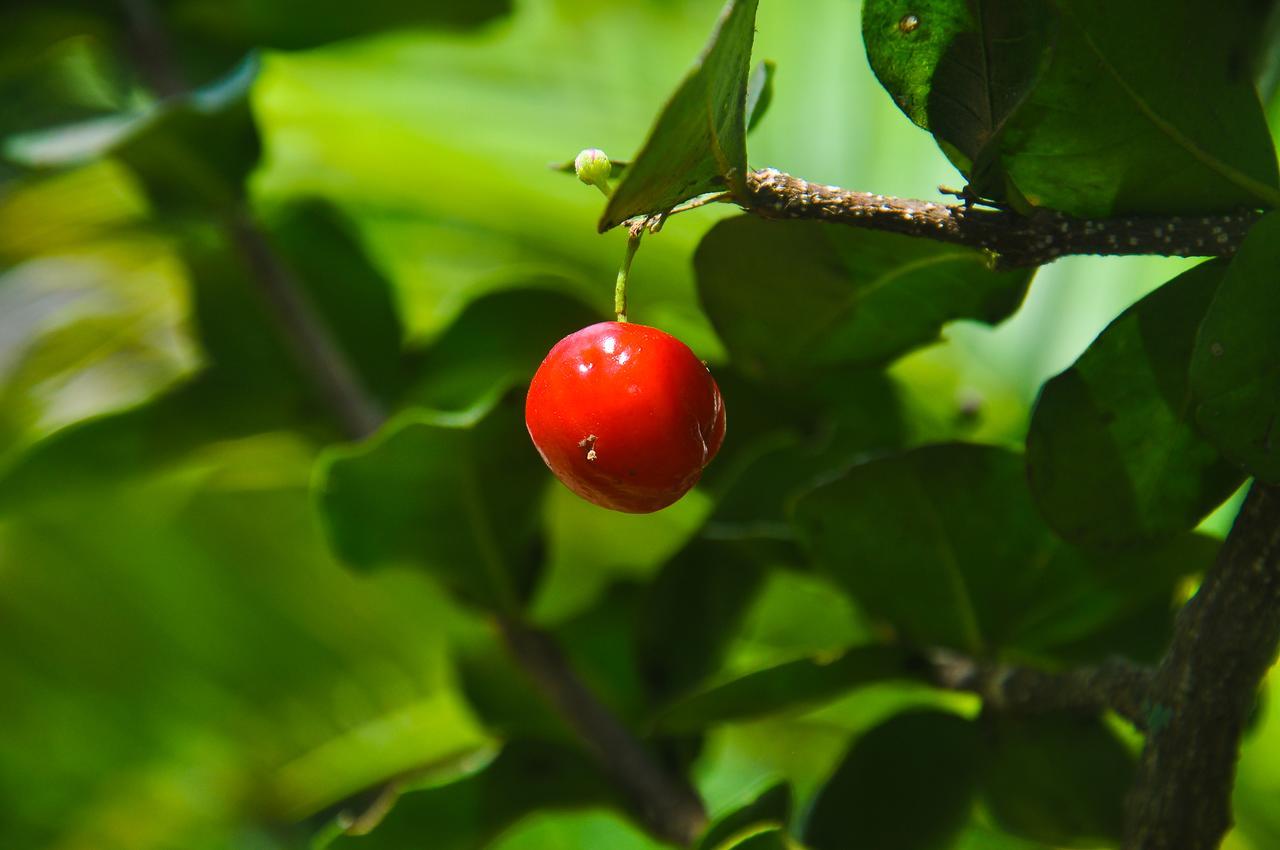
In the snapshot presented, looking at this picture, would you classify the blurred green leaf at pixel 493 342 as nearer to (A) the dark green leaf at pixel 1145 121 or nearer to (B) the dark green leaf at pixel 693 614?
(B) the dark green leaf at pixel 693 614

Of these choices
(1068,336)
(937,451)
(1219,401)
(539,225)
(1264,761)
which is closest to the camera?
(1219,401)

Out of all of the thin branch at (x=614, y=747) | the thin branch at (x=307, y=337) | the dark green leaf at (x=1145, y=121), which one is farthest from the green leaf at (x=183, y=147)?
the dark green leaf at (x=1145, y=121)

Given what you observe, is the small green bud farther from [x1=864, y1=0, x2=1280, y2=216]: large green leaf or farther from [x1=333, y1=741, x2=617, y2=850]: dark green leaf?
[x1=333, y1=741, x2=617, y2=850]: dark green leaf

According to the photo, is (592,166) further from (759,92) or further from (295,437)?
(295,437)

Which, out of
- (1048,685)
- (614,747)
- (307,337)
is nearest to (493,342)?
(307,337)

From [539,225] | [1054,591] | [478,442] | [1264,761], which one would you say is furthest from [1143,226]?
[539,225]

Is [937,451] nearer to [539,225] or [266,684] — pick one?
[539,225]
